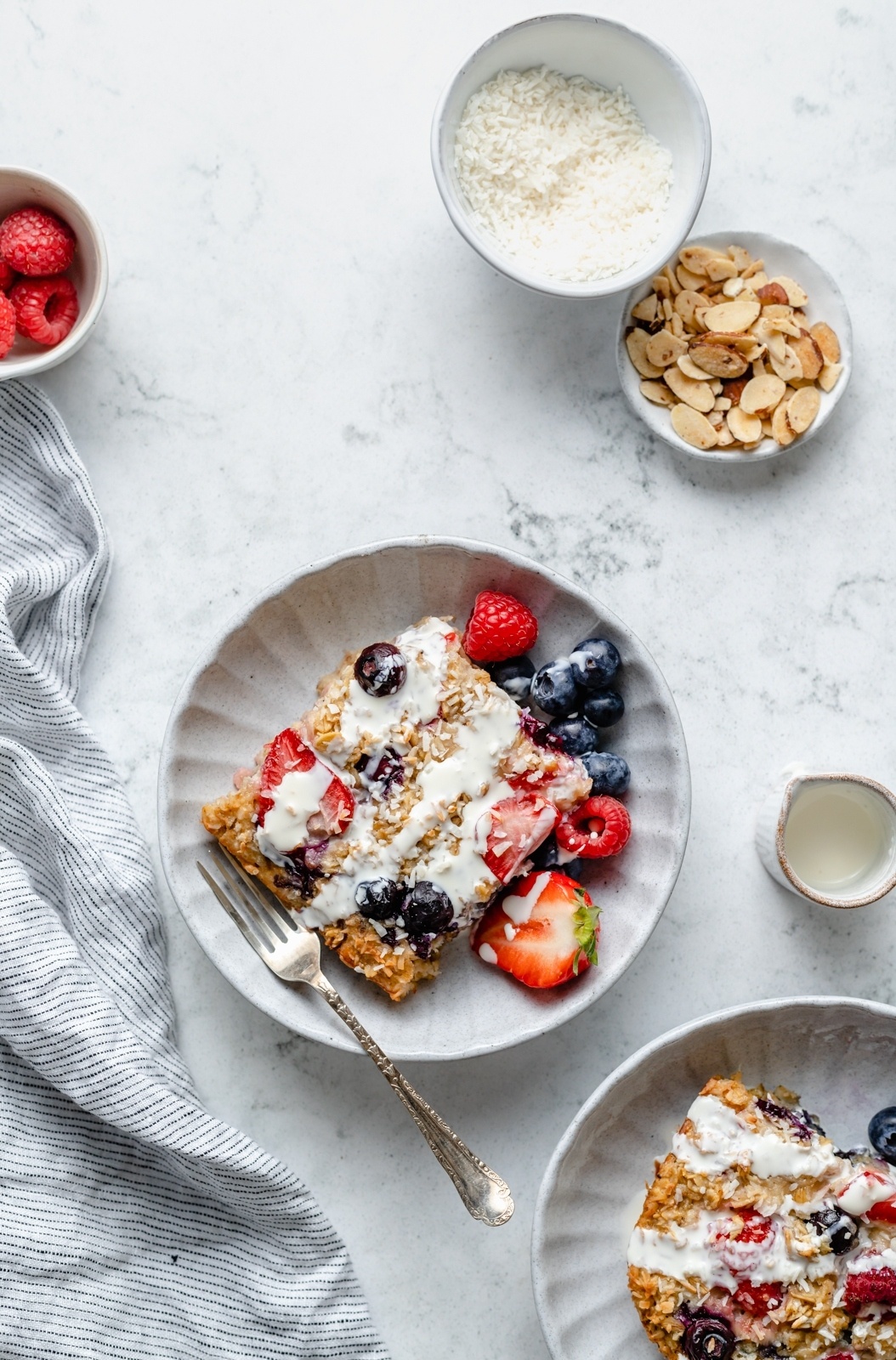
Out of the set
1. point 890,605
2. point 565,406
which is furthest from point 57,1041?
point 890,605

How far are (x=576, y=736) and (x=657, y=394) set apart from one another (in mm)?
652

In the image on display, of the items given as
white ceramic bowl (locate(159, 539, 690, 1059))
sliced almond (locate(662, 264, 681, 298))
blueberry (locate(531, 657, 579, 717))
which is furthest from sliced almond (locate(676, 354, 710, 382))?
blueberry (locate(531, 657, 579, 717))

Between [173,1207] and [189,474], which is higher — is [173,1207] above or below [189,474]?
below

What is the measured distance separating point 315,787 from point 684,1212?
0.94m

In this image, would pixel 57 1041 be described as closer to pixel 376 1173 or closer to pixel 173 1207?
pixel 173 1207

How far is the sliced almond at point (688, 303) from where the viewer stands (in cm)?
226

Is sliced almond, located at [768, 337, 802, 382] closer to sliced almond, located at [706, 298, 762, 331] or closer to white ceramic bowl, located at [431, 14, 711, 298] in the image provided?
sliced almond, located at [706, 298, 762, 331]

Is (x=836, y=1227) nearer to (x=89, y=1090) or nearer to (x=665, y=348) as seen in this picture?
(x=89, y=1090)

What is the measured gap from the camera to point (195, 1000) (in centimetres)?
230

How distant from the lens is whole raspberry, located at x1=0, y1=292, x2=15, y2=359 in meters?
2.12

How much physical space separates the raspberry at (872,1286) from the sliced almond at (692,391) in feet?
4.92

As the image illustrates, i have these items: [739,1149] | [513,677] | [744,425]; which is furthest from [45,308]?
[739,1149]

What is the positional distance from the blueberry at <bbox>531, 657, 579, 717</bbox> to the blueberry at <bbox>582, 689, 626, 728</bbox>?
0.03 meters

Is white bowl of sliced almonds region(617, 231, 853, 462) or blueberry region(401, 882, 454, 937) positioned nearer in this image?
blueberry region(401, 882, 454, 937)
